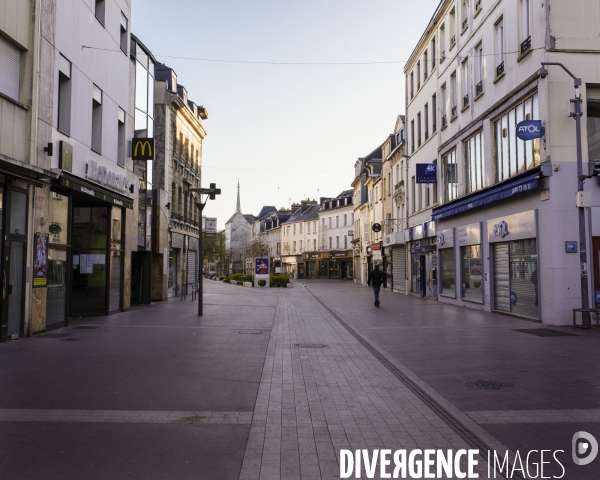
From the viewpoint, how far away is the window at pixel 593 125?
15.5m

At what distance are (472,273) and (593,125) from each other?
8163 mm

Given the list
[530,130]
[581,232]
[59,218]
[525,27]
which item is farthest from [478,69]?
[59,218]

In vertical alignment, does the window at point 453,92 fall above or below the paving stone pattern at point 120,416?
above

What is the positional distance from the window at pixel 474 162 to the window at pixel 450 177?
1.42 metres

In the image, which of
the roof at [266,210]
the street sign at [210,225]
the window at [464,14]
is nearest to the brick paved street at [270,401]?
the window at [464,14]

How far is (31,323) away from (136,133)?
34.5 ft

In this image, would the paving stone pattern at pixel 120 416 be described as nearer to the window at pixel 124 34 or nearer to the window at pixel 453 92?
the window at pixel 124 34

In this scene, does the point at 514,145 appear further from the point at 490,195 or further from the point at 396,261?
the point at 396,261

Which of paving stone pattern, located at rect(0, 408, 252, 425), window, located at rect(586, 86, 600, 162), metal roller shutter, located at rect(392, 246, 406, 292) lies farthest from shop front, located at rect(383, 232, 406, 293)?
paving stone pattern, located at rect(0, 408, 252, 425)

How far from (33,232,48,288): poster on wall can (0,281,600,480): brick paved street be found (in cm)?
140

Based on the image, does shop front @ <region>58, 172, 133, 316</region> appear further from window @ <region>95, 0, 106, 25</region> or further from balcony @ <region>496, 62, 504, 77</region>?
balcony @ <region>496, 62, 504, 77</region>

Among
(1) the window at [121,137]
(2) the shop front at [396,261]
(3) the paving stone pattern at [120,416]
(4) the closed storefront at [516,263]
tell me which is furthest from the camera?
(2) the shop front at [396,261]

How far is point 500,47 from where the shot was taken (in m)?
19.2

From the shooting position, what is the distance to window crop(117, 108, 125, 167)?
62.8 feet
